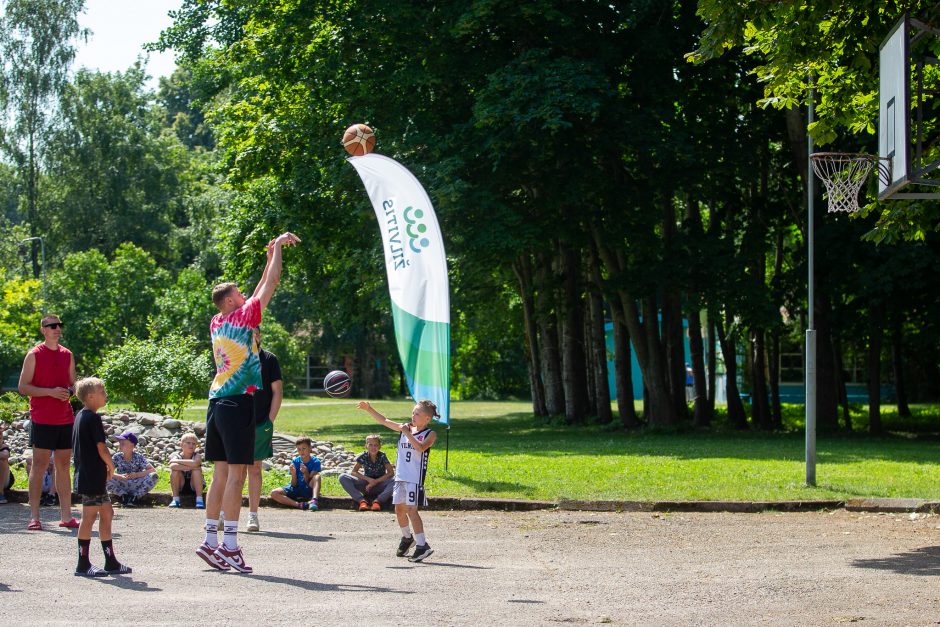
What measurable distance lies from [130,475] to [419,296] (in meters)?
3.98

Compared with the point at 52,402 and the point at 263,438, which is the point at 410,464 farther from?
the point at 52,402

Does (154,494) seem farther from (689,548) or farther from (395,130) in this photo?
(395,130)

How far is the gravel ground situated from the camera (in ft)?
24.5

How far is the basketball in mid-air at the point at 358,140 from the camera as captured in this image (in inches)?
564

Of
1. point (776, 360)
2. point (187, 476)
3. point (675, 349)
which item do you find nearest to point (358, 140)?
point (187, 476)

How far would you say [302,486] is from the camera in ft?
44.7

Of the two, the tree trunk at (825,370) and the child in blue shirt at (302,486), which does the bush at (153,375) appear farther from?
the tree trunk at (825,370)

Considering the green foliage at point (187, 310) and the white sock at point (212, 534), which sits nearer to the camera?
the white sock at point (212, 534)

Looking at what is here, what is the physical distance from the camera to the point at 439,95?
91.0ft

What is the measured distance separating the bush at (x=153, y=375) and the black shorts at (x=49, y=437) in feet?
38.3

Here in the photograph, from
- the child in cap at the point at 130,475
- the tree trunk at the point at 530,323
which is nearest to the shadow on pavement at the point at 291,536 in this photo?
the child in cap at the point at 130,475

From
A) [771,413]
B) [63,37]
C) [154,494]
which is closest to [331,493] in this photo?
[154,494]

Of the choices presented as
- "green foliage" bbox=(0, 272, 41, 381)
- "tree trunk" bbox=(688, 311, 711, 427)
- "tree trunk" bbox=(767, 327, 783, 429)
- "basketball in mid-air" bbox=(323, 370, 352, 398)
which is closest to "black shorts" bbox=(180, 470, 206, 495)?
"basketball in mid-air" bbox=(323, 370, 352, 398)

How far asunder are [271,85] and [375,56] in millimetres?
2949
